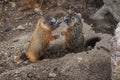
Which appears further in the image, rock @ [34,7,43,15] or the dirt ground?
rock @ [34,7,43,15]

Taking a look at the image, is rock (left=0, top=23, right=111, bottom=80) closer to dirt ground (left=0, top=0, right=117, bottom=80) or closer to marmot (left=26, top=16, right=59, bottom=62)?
dirt ground (left=0, top=0, right=117, bottom=80)

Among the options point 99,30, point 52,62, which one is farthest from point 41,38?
point 99,30

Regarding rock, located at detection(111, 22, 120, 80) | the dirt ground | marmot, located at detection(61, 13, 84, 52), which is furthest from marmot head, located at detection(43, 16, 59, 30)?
rock, located at detection(111, 22, 120, 80)

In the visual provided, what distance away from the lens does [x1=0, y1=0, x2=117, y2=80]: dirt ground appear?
19.2ft

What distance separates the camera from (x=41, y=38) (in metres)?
6.41

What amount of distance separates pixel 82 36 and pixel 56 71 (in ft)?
3.16

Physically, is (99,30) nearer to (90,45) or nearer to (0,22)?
(90,45)

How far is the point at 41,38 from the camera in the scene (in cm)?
641

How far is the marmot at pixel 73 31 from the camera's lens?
20.8ft

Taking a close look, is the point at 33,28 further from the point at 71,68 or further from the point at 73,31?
the point at 71,68

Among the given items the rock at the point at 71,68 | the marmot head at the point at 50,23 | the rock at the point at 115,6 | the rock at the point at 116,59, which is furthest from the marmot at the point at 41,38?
the rock at the point at 116,59

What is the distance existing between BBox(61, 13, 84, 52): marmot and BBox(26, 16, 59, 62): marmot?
219 mm

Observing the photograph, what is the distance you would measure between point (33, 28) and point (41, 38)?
120cm

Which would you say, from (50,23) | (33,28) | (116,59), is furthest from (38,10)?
(116,59)
